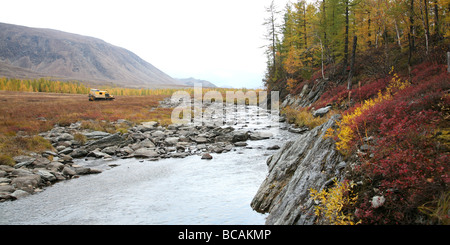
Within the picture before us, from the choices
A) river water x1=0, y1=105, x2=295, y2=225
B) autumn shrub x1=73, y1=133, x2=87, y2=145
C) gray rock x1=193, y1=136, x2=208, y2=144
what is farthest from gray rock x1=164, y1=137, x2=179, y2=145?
autumn shrub x1=73, y1=133, x2=87, y2=145

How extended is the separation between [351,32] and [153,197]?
3475 cm

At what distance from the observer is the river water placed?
29.6 ft

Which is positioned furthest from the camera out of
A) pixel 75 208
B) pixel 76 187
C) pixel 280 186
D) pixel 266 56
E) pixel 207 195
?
pixel 266 56

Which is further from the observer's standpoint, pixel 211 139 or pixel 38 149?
pixel 211 139

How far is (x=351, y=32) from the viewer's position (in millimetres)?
33688

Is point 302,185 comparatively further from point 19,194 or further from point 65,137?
point 65,137

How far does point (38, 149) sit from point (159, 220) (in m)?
14.3

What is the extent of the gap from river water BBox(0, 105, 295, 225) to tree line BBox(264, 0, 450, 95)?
1635 centimetres

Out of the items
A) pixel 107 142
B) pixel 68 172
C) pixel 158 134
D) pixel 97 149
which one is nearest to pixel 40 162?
pixel 68 172

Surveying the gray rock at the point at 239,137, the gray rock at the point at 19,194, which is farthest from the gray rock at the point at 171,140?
the gray rock at the point at 19,194

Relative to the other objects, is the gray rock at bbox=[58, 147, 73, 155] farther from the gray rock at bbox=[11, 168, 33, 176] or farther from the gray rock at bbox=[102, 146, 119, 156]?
the gray rock at bbox=[11, 168, 33, 176]

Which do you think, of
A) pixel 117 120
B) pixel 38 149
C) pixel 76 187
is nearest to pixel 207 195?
pixel 76 187
